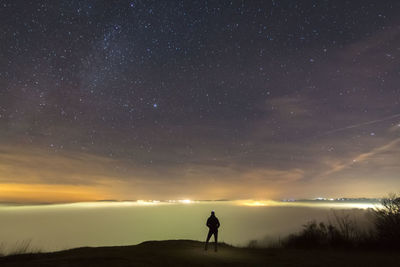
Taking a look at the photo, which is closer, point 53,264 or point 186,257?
point 53,264

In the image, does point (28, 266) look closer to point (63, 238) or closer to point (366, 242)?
point (366, 242)

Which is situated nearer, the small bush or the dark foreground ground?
the dark foreground ground

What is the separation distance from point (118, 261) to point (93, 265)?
100cm

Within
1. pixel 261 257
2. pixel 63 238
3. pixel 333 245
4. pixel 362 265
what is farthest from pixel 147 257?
pixel 63 238

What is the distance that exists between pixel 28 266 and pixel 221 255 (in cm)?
818

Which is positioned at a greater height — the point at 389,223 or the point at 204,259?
the point at 389,223

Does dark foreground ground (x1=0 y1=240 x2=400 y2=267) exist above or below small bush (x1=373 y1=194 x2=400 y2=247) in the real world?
below

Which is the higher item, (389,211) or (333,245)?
(389,211)

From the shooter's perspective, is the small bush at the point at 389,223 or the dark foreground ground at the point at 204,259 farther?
Answer: the small bush at the point at 389,223

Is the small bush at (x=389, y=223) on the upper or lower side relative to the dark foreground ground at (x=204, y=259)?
upper

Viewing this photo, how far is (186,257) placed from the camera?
13078 millimetres

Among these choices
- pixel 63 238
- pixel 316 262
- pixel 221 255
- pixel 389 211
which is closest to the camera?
pixel 316 262

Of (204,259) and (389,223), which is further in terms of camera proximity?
(389,223)

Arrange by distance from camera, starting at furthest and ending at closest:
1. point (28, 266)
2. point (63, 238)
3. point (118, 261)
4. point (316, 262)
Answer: point (63, 238) → point (316, 262) → point (118, 261) → point (28, 266)
